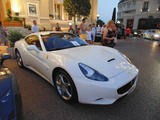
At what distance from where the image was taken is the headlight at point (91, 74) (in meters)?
1.66

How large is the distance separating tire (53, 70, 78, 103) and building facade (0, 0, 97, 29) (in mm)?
14479

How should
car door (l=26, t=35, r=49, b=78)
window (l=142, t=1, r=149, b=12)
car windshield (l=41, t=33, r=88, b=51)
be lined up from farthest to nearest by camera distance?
1. window (l=142, t=1, r=149, b=12)
2. car windshield (l=41, t=33, r=88, b=51)
3. car door (l=26, t=35, r=49, b=78)

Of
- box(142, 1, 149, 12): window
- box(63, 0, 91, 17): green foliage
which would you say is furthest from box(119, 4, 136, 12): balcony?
box(63, 0, 91, 17): green foliage

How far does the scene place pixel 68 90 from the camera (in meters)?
1.99

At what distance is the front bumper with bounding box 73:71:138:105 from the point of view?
1598mm

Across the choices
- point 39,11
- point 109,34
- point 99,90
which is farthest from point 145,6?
point 99,90

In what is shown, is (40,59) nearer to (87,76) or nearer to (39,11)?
(87,76)

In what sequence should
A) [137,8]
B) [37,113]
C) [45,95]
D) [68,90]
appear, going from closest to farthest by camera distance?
[37,113]
[68,90]
[45,95]
[137,8]

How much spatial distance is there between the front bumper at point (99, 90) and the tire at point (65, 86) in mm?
139

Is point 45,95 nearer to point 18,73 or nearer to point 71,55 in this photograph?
point 71,55

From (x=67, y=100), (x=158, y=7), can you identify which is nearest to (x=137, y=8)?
(x=158, y=7)

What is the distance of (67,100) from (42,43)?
1434mm

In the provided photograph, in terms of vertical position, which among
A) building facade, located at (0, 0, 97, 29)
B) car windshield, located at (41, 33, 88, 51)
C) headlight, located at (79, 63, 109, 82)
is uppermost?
building facade, located at (0, 0, 97, 29)

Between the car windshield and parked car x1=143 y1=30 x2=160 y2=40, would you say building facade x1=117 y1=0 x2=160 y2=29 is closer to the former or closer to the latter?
parked car x1=143 y1=30 x2=160 y2=40
